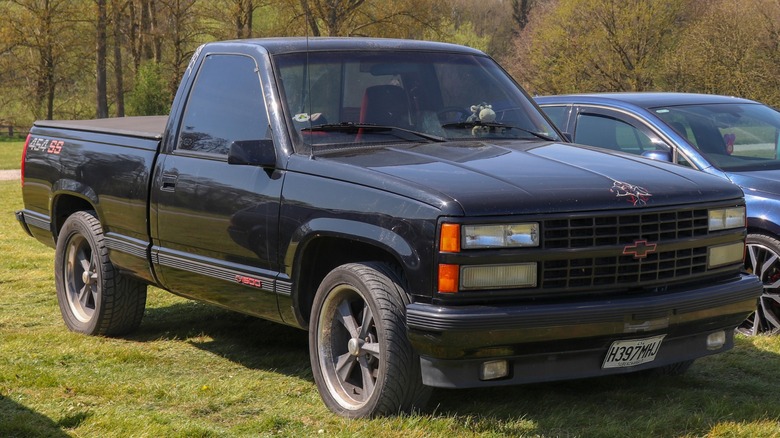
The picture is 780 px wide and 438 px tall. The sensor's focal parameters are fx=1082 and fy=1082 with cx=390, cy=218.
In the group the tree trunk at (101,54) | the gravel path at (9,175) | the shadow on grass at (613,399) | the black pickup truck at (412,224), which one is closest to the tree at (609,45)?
the tree trunk at (101,54)

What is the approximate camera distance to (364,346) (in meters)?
4.89

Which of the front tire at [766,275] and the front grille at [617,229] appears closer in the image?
the front grille at [617,229]

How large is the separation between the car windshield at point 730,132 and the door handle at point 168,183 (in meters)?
A: 3.61

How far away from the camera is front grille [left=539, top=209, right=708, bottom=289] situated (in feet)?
14.7

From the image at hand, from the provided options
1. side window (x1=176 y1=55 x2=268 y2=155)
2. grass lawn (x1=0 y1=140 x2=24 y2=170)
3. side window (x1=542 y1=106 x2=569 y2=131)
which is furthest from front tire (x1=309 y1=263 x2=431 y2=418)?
grass lawn (x1=0 y1=140 x2=24 y2=170)

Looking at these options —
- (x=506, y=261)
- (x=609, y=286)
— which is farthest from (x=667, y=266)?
(x=506, y=261)

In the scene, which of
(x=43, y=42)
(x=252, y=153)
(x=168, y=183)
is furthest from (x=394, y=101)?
(x=43, y=42)

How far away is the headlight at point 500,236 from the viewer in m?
4.36

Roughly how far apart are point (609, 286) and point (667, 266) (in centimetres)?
37

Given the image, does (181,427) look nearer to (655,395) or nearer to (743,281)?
(655,395)

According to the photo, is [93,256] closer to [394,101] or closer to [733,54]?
[394,101]

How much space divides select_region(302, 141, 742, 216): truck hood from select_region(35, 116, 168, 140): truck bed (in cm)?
183

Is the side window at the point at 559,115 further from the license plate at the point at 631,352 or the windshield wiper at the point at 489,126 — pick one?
the license plate at the point at 631,352

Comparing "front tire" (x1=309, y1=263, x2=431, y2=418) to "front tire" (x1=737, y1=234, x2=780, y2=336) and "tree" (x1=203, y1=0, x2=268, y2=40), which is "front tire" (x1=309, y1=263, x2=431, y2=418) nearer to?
"front tire" (x1=737, y1=234, x2=780, y2=336)
